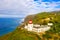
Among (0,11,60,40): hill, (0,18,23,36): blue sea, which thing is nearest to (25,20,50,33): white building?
(0,11,60,40): hill

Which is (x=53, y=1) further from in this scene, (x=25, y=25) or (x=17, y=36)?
(x=17, y=36)

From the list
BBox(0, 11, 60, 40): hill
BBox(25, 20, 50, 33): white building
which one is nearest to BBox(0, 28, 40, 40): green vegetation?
BBox(0, 11, 60, 40): hill

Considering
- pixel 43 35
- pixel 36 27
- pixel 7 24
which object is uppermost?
pixel 7 24

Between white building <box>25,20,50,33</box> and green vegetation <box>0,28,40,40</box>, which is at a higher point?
white building <box>25,20,50,33</box>

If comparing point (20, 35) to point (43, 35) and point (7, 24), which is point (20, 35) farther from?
point (43, 35)

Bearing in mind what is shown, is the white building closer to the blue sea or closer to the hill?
the hill

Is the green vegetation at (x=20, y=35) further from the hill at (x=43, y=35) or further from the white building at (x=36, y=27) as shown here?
the white building at (x=36, y=27)

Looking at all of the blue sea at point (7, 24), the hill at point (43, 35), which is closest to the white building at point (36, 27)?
the hill at point (43, 35)

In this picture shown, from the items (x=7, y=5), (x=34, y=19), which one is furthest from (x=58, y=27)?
(x=7, y=5)

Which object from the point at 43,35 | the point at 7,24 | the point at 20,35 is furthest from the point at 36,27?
the point at 7,24
